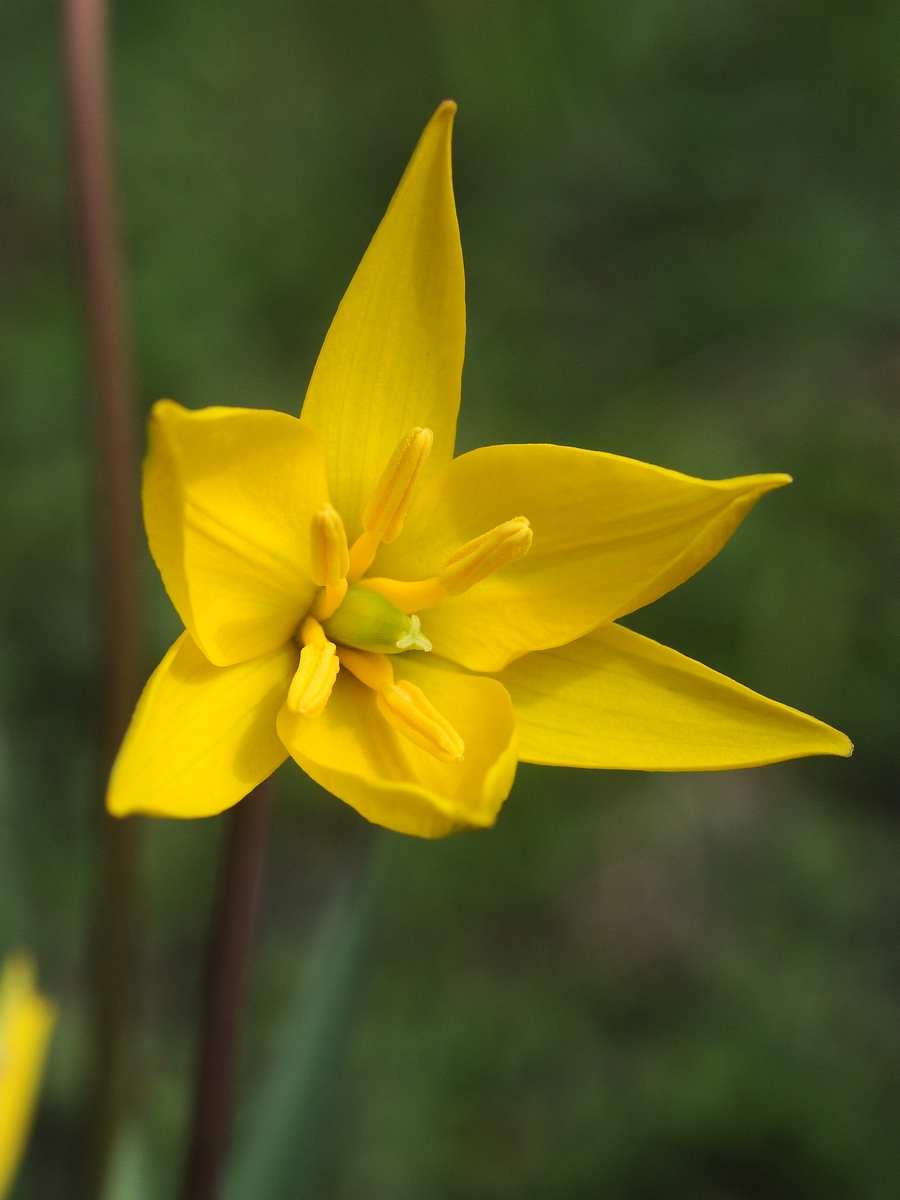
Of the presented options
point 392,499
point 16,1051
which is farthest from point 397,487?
point 16,1051

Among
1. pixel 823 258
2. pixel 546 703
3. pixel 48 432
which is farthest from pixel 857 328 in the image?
pixel 546 703

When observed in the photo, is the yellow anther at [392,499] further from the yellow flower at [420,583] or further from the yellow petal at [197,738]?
the yellow petal at [197,738]

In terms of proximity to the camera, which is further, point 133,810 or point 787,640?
point 787,640

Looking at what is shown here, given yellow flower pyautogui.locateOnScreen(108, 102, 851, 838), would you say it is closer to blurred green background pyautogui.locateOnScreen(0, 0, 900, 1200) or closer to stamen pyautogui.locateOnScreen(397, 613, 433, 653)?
stamen pyautogui.locateOnScreen(397, 613, 433, 653)

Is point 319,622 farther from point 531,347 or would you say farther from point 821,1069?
point 531,347

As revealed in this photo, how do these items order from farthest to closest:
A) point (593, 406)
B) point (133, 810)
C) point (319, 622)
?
point (593, 406)
point (319, 622)
point (133, 810)

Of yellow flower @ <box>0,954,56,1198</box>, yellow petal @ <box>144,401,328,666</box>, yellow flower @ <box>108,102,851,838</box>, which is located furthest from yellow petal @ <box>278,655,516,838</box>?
yellow flower @ <box>0,954,56,1198</box>
